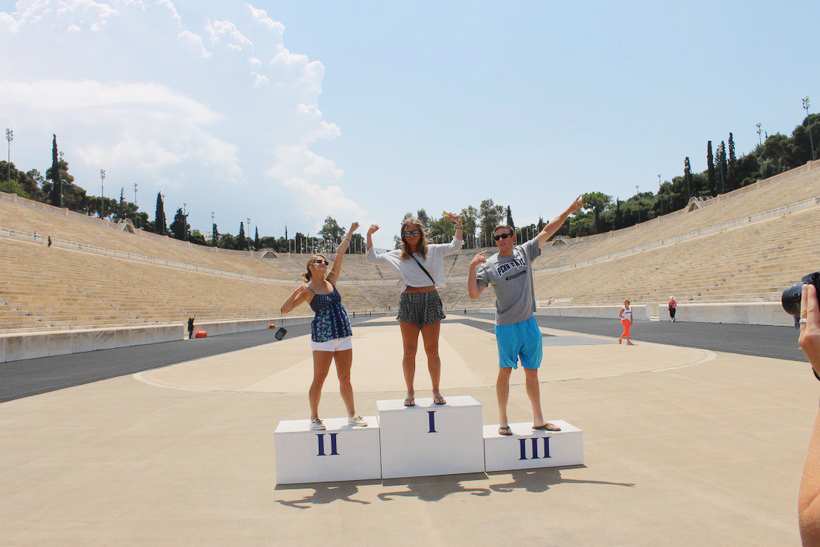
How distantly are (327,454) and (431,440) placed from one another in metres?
0.91

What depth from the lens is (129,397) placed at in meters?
8.91

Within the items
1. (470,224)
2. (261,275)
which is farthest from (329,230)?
(261,275)

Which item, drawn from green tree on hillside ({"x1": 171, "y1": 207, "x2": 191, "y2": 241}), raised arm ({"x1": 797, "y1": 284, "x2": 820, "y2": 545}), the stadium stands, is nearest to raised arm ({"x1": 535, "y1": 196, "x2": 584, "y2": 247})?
raised arm ({"x1": 797, "y1": 284, "x2": 820, "y2": 545})

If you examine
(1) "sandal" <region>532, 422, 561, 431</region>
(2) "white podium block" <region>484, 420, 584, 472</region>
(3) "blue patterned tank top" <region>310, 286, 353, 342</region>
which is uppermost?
(3) "blue patterned tank top" <region>310, 286, 353, 342</region>

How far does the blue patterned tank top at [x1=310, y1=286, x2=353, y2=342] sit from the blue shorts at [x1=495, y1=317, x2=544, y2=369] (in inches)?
57.7

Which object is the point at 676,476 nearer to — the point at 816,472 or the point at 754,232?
the point at 816,472

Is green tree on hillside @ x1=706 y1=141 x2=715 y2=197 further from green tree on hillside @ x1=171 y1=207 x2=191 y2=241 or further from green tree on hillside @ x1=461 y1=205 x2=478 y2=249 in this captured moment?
green tree on hillside @ x1=171 y1=207 x2=191 y2=241

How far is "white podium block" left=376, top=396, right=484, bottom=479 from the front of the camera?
455cm

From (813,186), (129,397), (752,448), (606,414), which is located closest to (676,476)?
(752,448)

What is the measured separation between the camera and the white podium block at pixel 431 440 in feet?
14.9

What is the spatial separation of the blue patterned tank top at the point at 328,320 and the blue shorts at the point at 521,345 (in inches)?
57.7

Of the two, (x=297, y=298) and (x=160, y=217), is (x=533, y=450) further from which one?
(x=160, y=217)

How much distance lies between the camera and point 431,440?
4582 mm

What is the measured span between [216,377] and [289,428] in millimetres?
7518
